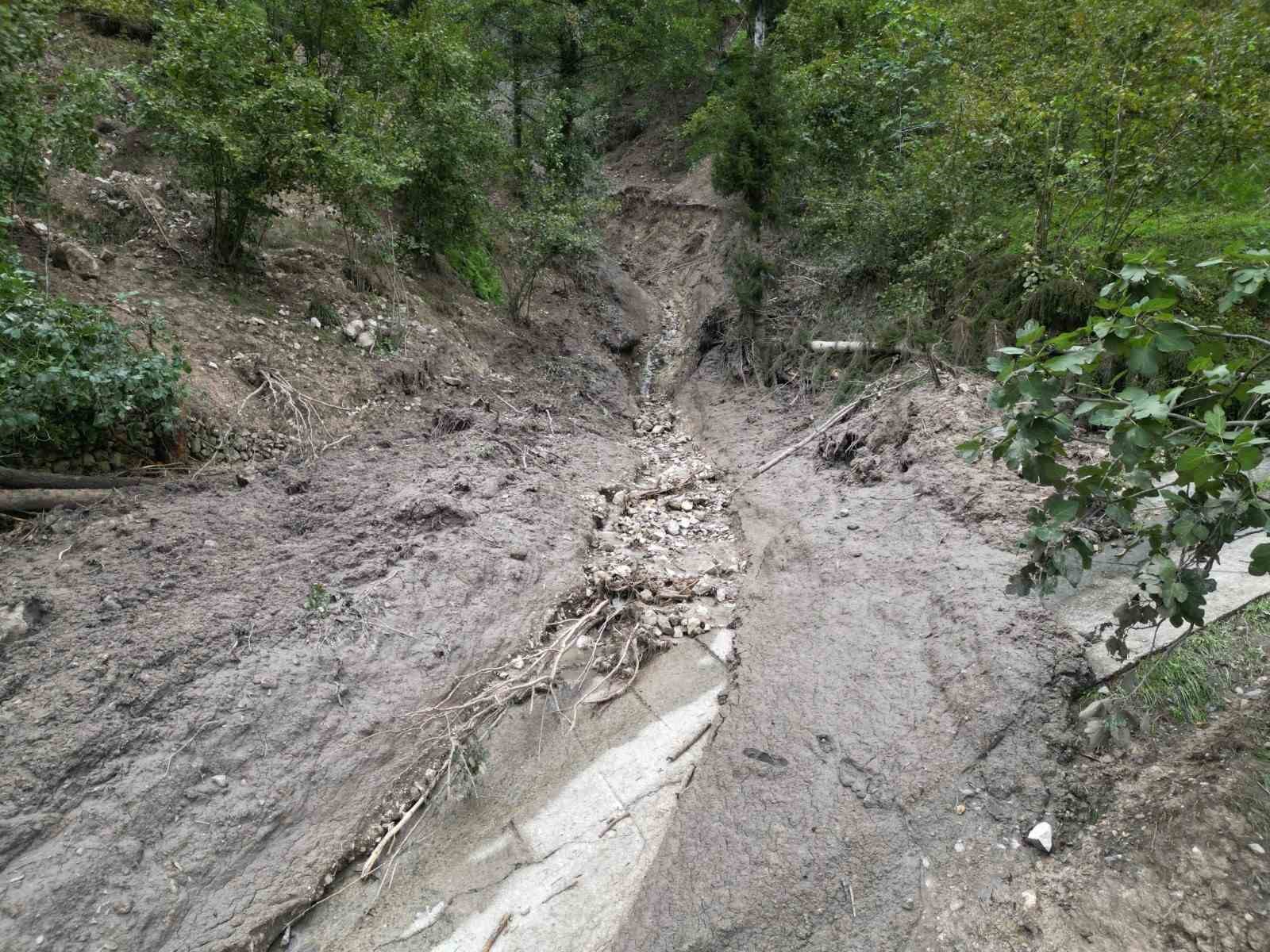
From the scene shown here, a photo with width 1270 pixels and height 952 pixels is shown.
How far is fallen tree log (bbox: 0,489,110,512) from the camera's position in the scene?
5.12 meters

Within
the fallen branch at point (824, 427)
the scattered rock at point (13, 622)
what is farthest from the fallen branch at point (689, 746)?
the scattered rock at point (13, 622)

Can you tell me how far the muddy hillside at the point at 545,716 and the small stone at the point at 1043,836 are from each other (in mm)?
17

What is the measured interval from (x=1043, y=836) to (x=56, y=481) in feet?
23.2

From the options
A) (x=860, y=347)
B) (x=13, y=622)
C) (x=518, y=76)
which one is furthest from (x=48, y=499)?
(x=518, y=76)

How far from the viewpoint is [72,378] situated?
16.9ft

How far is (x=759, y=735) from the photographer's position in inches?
178

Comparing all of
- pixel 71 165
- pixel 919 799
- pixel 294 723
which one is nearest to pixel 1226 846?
pixel 919 799

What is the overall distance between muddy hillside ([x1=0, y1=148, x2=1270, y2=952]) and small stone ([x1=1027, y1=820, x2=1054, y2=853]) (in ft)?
0.06

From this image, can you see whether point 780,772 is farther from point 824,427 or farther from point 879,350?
point 879,350

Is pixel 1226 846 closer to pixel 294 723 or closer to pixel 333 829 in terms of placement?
pixel 333 829

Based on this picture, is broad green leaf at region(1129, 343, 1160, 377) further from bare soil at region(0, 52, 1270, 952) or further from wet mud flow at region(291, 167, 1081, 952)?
wet mud flow at region(291, 167, 1081, 952)

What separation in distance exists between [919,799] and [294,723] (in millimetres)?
3917

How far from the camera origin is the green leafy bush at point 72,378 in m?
4.93

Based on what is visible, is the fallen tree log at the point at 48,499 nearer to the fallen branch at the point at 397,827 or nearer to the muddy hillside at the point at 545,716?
the muddy hillside at the point at 545,716
